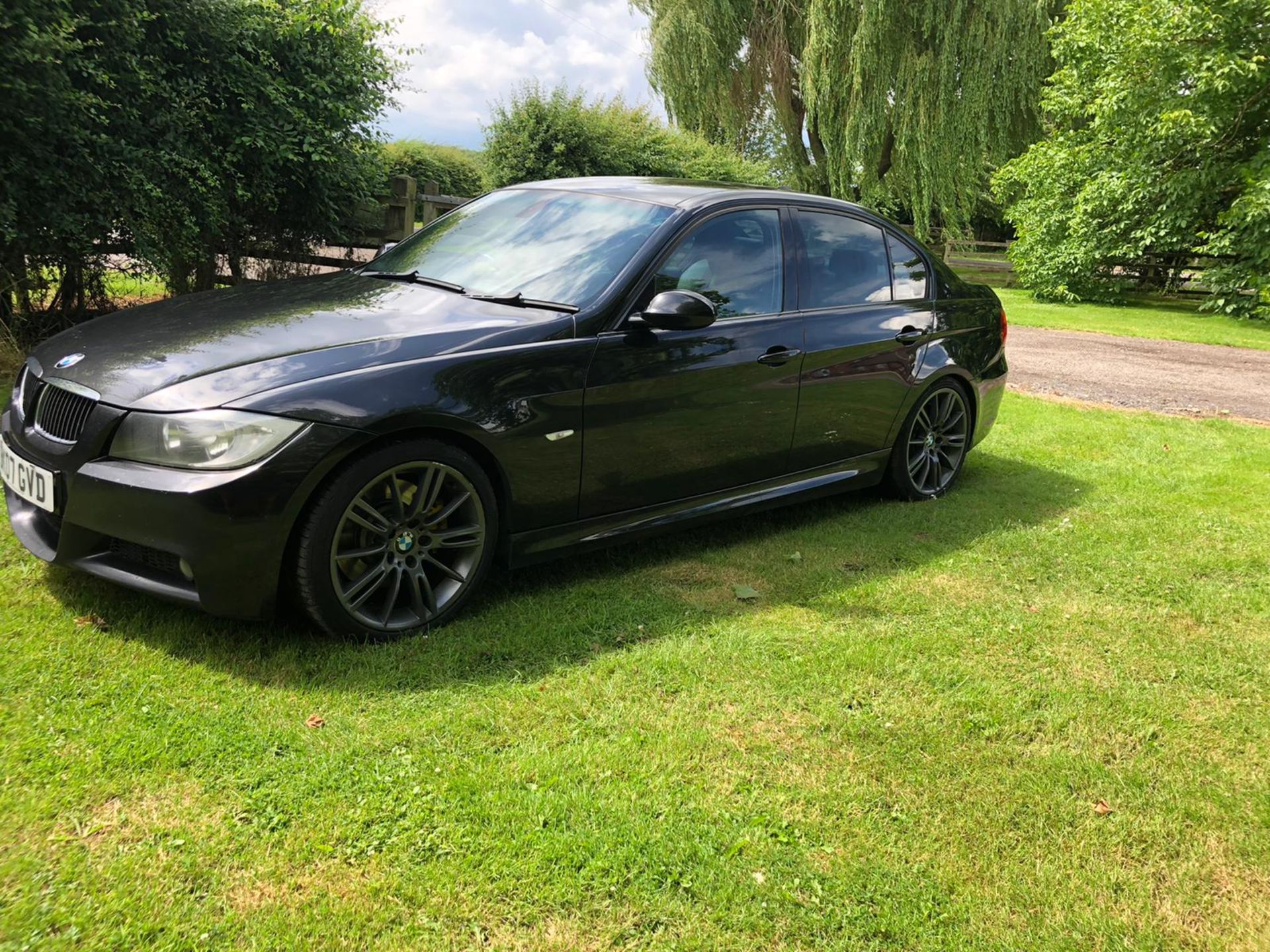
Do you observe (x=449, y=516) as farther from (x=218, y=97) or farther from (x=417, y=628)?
(x=218, y=97)

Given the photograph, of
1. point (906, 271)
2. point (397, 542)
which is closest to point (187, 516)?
point (397, 542)

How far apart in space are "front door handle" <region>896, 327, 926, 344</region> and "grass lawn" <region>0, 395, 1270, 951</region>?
142cm

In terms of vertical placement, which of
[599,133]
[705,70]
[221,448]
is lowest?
[221,448]

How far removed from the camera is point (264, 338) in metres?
3.30

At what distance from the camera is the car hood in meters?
3.01

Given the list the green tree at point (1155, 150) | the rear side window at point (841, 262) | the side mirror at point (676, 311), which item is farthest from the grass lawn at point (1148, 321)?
the side mirror at point (676, 311)

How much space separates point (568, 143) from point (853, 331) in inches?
419

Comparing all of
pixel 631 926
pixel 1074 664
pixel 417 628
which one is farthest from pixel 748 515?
pixel 631 926

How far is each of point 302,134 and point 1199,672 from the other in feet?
24.2

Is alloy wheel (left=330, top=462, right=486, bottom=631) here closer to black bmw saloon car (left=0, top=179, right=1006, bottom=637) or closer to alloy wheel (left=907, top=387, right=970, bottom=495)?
black bmw saloon car (left=0, top=179, right=1006, bottom=637)

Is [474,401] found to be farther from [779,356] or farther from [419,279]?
[779,356]

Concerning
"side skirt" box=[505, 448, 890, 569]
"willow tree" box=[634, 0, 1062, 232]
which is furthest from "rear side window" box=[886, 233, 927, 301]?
"willow tree" box=[634, 0, 1062, 232]

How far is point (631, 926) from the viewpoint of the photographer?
6.96ft

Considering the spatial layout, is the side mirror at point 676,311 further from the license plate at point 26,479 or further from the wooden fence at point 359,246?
the wooden fence at point 359,246
